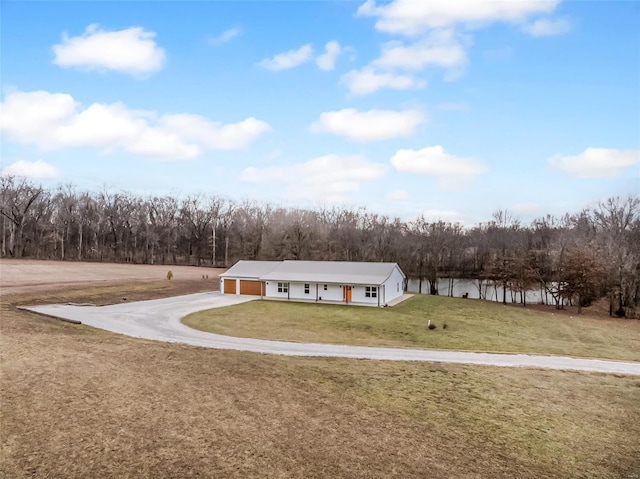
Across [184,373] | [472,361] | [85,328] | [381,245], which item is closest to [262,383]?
[184,373]

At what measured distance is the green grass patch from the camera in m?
23.5

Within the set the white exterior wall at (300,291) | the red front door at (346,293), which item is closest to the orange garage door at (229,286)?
the white exterior wall at (300,291)

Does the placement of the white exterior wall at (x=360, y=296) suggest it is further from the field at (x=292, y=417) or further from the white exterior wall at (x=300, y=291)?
the field at (x=292, y=417)

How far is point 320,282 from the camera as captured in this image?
36.3 metres

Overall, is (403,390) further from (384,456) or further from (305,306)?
(305,306)

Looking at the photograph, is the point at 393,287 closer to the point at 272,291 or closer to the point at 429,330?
the point at 272,291

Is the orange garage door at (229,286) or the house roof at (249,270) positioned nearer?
the house roof at (249,270)

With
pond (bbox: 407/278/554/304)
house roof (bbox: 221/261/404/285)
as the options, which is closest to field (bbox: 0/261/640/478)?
house roof (bbox: 221/261/404/285)

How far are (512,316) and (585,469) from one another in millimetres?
28089

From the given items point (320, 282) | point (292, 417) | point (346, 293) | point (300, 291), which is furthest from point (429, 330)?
point (292, 417)

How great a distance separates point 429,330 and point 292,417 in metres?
17.6

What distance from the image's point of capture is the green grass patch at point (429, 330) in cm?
2352

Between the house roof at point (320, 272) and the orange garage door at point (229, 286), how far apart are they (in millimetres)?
616

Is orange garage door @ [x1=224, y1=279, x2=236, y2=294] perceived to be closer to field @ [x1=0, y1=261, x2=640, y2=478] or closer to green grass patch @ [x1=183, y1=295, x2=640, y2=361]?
green grass patch @ [x1=183, y1=295, x2=640, y2=361]
